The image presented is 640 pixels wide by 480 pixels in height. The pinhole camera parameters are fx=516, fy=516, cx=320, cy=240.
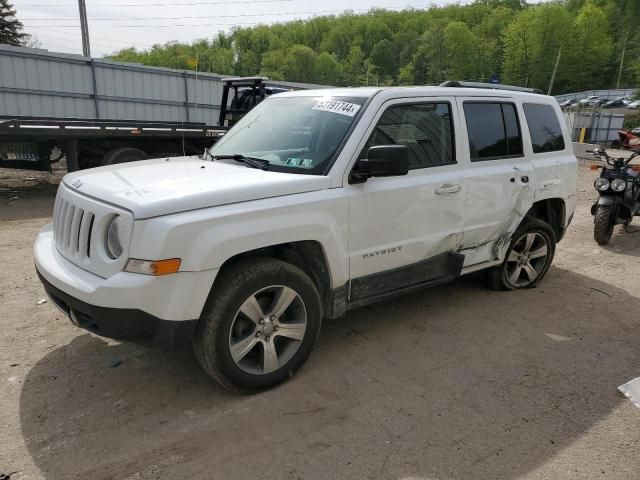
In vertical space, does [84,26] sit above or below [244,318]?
above

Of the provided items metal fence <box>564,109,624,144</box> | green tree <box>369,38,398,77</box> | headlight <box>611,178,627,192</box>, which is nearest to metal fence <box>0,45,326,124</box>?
headlight <box>611,178,627,192</box>

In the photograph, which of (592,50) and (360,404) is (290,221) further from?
(592,50)

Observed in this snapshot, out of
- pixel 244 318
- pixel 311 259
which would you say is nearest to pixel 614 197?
pixel 311 259

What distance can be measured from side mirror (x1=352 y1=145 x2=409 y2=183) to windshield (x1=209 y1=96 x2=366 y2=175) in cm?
28

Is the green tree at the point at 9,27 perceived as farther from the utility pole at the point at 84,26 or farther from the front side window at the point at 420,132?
the front side window at the point at 420,132

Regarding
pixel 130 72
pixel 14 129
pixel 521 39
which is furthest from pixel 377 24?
pixel 14 129

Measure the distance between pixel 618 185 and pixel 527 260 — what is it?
308cm

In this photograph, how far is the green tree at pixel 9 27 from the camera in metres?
51.8

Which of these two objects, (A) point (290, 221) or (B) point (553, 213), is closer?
(A) point (290, 221)

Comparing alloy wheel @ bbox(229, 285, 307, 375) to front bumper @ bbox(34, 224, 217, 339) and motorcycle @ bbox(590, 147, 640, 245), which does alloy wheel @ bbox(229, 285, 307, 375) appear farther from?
motorcycle @ bbox(590, 147, 640, 245)

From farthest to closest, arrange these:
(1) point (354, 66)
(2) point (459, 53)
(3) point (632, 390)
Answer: (1) point (354, 66) < (2) point (459, 53) < (3) point (632, 390)

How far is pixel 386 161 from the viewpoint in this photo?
3.31 meters

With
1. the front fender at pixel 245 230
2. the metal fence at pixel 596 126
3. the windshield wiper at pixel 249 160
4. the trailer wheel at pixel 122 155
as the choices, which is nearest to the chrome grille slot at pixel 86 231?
the front fender at pixel 245 230

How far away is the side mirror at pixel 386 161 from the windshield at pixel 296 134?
11.2 inches
